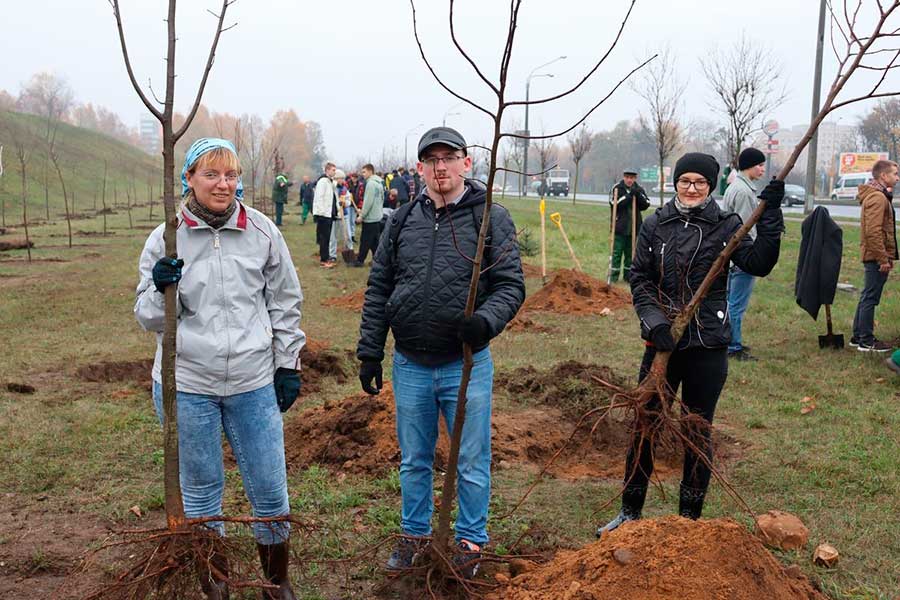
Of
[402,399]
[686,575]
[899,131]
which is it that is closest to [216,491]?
[402,399]

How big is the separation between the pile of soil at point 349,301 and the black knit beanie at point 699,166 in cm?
776

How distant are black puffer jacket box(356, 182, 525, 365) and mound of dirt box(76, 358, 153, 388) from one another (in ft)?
14.9

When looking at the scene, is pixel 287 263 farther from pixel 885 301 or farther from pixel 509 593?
pixel 885 301

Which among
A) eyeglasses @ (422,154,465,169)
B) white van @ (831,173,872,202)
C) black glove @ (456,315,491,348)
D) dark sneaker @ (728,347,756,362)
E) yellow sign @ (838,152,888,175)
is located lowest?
dark sneaker @ (728,347,756,362)

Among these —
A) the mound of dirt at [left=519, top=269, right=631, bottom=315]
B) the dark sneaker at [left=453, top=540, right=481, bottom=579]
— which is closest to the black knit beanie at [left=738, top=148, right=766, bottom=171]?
the mound of dirt at [left=519, top=269, right=631, bottom=315]

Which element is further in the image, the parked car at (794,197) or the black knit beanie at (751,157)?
the parked car at (794,197)

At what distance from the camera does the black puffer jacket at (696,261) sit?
354 centimetres

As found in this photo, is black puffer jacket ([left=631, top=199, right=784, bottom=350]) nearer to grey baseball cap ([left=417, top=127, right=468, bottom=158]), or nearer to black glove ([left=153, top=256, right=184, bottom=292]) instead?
grey baseball cap ([left=417, top=127, right=468, bottom=158])

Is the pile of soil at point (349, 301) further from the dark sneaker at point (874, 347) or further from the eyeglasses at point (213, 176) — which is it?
the eyeglasses at point (213, 176)

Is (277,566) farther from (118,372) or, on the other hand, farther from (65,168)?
(65,168)

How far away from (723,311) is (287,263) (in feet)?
6.57

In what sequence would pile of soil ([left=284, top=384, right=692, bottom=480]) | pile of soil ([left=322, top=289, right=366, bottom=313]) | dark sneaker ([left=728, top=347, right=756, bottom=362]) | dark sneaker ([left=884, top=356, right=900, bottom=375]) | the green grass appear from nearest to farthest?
1. the green grass
2. pile of soil ([left=284, top=384, right=692, bottom=480])
3. dark sneaker ([left=884, top=356, right=900, bottom=375])
4. dark sneaker ([left=728, top=347, right=756, bottom=362])
5. pile of soil ([left=322, top=289, right=366, bottom=313])

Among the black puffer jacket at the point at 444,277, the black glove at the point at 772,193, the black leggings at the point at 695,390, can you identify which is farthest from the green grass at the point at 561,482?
the black glove at the point at 772,193

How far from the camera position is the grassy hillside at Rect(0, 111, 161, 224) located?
37.4 m
